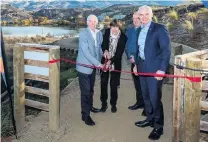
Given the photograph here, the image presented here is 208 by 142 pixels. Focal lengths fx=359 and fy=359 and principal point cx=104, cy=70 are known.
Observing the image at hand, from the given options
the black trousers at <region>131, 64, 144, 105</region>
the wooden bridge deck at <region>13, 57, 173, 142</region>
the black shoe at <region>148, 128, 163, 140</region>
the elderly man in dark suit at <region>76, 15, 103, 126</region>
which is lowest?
the wooden bridge deck at <region>13, 57, 173, 142</region>

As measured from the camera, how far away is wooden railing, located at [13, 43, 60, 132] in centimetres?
507

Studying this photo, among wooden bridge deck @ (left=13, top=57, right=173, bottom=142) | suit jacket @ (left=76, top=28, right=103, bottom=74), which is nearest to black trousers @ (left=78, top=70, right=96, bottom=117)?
suit jacket @ (left=76, top=28, right=103, bottom=74)

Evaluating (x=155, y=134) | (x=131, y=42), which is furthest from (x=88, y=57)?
(x=155, y=134)

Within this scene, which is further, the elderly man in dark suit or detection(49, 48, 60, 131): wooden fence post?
the elderly man in dark suit

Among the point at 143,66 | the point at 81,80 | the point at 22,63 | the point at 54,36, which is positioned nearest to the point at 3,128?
the point at 22,63

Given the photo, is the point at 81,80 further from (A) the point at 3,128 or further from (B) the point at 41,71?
(A) the point at 3,128

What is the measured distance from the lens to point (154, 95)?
475cm

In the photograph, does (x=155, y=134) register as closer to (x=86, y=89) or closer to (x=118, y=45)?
(x=86, y=89)

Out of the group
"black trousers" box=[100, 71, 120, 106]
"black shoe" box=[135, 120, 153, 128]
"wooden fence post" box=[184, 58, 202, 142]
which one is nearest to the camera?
"wooden fence post" box=[184, 58, 202, 142]

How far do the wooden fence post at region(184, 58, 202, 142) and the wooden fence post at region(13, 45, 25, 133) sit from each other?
252 cm

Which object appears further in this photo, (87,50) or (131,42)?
(131,42)

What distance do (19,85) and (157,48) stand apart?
215 cm

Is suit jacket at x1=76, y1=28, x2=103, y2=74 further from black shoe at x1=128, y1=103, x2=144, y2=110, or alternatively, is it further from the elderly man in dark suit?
black shoe at x1=128, y1=103, x2=144, y2=110

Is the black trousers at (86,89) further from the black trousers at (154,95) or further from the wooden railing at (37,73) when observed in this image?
the black trousers at (154,95)
